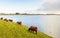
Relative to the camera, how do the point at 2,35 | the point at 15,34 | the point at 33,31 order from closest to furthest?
the point at 2,35
the point at 15,34
the point at 33,31

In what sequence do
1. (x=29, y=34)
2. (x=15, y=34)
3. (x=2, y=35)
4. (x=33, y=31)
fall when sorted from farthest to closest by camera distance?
(x=33, y=31)
(x=29, y=34)
(x=15, y=34)
(x=2, y=35)

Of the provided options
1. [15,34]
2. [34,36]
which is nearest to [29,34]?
[34,36]

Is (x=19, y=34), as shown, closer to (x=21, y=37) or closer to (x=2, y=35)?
(x=21, y=37)

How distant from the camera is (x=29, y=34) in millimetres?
34562

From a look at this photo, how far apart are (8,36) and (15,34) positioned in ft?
7.15

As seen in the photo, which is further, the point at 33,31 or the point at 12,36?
the point at 33,31

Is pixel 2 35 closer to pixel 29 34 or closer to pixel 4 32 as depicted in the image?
pixel 4 32

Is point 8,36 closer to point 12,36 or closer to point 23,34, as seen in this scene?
point 12,36

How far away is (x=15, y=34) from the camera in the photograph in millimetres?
32375

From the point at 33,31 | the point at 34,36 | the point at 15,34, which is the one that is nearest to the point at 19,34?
the point at 15,34

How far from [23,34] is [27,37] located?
4.61 ft

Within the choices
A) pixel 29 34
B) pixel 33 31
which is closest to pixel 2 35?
pixel 29 34

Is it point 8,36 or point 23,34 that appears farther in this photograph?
point 23,34

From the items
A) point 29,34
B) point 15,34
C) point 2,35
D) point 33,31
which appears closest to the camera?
point 2,35
